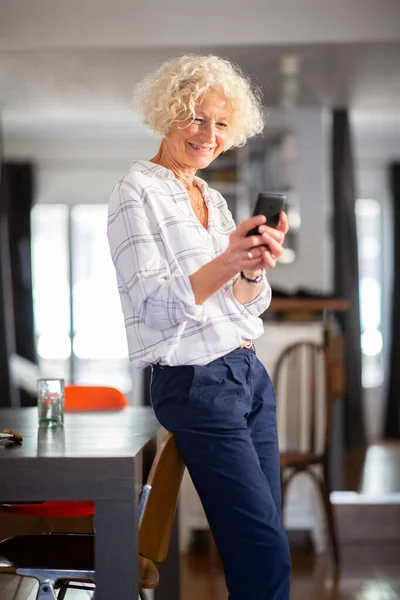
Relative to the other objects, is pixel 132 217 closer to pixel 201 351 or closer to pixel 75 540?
pixel 201 351

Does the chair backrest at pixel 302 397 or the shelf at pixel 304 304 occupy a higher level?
the shelf at pixel 304 304

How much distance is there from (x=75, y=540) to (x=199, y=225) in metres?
0.69

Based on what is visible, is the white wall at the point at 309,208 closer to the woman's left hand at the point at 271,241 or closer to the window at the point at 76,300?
the window at the point at 76,300

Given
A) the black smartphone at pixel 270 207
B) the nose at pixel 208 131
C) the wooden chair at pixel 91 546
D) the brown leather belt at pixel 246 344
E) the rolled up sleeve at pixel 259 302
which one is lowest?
the wooden chair at pixel 91 546

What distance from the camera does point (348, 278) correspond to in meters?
6.41

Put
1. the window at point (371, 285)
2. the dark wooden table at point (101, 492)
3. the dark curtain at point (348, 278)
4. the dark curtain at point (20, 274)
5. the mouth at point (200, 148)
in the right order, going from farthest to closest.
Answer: the window at point (371, 285), the dark curtain at point (20, 274), the dark curtain at point (348, 278), the mouth at point (200, 148), the dark wooden table at point (101, 492)

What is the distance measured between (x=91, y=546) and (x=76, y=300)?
5749mm

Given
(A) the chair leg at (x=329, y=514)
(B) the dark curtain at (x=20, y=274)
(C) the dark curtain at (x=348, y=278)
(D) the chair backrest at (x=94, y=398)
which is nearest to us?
(D) the chair backrest at (x=94, y=398)

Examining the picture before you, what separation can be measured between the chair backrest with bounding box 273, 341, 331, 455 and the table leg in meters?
2.18

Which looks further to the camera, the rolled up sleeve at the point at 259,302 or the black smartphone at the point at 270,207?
the rolled up sleeve at the point at 259,302

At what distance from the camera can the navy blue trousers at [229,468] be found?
139cm

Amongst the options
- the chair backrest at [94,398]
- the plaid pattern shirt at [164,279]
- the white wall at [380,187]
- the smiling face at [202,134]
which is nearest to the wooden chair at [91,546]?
the plaid pattern shirt at [164,279]

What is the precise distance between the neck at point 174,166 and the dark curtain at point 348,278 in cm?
487

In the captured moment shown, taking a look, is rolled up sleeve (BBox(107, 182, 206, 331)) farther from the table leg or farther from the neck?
the table leg
